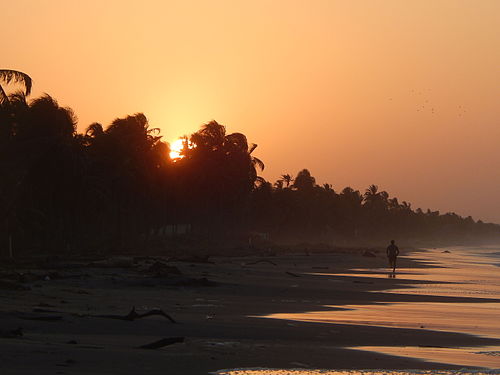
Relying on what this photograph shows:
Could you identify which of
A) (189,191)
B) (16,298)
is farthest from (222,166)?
(16,298)

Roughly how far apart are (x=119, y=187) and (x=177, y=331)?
58.3 meters

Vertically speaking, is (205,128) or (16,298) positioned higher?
(205,128)

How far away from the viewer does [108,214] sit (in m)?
79.7

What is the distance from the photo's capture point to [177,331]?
1334cm

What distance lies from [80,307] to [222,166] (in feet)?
225

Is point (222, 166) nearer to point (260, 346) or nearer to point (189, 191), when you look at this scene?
point (189, 191)

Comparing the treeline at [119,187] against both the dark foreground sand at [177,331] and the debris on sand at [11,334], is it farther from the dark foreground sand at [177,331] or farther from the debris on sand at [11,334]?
the debris on sand at [11,334]

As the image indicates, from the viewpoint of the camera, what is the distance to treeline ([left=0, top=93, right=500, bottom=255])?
48938 mm

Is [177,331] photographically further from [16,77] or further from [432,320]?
[16,77]

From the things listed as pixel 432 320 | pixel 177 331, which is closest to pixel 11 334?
pixel 177 331

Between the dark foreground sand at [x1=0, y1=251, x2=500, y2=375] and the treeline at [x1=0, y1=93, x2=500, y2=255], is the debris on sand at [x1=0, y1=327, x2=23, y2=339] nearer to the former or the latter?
the dark foreground sand at [x1=0, y1=251, x2=500, y2=375]

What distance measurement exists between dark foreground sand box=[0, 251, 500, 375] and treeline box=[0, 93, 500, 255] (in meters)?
11.8

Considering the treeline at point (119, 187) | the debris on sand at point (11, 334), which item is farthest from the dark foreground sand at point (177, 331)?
the treeline at point (119, 187)

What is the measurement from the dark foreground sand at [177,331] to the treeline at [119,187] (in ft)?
38.7
